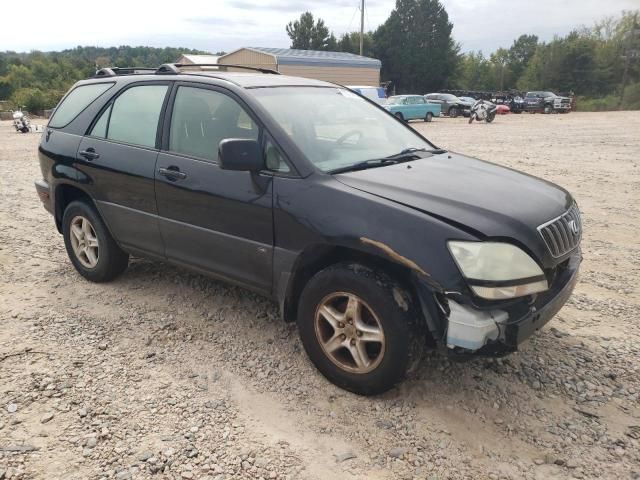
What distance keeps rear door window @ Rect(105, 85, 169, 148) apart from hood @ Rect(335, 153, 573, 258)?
174 cm

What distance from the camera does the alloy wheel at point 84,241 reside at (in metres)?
4.61

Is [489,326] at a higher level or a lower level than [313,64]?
lower

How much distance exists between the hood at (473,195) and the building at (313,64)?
97.2 feet

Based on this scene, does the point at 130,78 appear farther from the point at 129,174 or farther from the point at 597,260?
the point at 597,260

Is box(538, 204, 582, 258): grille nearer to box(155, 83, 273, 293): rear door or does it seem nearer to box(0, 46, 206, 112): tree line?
box(155, 83, 273, 293): rear door

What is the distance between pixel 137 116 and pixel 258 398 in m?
2.44

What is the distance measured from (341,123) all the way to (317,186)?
0.90m

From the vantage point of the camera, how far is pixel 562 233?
2.99 m

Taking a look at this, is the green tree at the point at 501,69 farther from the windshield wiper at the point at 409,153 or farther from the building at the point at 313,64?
the windshield wiper at the point at 409,153

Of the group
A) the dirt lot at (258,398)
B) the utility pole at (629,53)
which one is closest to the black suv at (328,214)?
the dirt lot at (258,398)

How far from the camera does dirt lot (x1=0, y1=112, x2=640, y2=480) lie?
2.58 metres

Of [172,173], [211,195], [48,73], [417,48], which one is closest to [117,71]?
[172,173]

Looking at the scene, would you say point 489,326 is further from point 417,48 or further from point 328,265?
point 417,48

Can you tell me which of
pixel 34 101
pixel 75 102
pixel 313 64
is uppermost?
pixel 313 64
